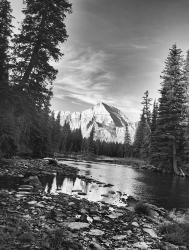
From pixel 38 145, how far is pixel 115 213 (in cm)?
3701

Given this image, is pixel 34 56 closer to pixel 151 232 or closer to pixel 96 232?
pixel 96 232

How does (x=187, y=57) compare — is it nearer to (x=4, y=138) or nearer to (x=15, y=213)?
(x=4, y=138)

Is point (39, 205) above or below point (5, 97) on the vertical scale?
below

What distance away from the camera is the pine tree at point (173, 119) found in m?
39.6

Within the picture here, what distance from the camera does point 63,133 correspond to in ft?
417

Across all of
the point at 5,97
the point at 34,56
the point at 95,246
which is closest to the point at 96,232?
the point at 95,246

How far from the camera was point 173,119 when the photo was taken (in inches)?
1580

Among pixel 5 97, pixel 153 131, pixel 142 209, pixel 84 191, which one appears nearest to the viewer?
pixel 142 209

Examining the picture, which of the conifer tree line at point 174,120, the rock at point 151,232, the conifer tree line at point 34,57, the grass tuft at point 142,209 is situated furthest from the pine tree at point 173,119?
the rock at point 151,232

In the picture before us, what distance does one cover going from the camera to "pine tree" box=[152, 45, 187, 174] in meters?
39.6

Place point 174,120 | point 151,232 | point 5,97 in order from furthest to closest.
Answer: point 174,120 → point 5,97 → point 151,232

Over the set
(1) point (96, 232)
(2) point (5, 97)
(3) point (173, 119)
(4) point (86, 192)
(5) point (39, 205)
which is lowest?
(4) point (86, 192)

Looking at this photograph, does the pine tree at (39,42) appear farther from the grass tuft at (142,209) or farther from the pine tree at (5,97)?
the grass tuft at (142,209)

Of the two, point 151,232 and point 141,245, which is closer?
point 141,245
